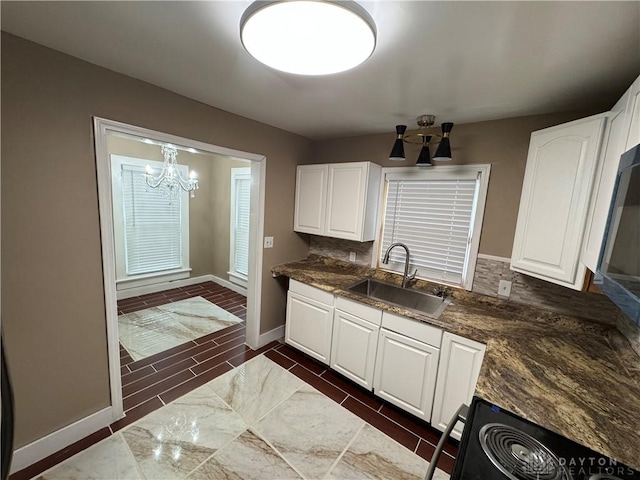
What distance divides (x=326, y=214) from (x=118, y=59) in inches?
75.4

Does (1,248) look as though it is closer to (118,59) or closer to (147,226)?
(118,59)

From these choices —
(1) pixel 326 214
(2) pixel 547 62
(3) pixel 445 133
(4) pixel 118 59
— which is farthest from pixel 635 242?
(4) pixel 118 59

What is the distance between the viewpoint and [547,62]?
4.14ft

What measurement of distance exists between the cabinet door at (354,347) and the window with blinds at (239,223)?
2386mm

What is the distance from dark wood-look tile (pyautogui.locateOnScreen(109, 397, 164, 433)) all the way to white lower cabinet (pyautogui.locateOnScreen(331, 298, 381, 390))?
57.4 inches

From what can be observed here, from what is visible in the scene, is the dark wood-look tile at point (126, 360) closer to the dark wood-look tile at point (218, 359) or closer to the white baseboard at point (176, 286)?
the dark wood-look tile at point (218, 359)

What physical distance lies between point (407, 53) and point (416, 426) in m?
2.44

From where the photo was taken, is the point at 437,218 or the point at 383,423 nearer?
the point at 383,423

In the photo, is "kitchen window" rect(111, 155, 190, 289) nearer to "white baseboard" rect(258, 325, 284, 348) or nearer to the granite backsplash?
"white baseboard" rect(258, 325, 284, 348)

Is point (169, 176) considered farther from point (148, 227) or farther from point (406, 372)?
point (406, 372)

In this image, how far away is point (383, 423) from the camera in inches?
78.2

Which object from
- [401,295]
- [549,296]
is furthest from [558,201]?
[401,295]

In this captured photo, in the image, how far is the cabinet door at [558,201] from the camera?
4.63 feet

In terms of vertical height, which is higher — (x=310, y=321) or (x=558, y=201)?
(x=558, y=201)
